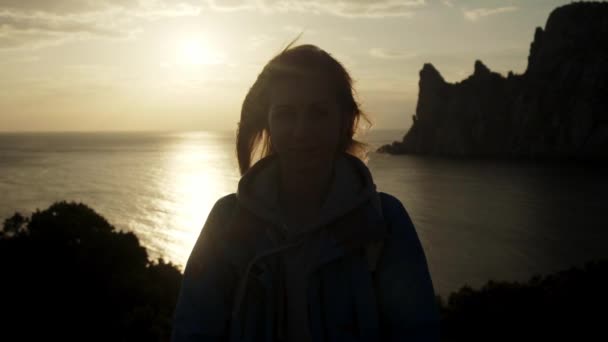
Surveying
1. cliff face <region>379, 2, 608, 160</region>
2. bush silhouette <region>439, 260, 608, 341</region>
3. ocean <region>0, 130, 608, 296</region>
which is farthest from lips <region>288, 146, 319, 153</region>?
cliff face <region>379, 2, 608, 160</region>

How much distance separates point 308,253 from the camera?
2.25 meters

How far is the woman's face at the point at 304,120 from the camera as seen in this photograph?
237cm

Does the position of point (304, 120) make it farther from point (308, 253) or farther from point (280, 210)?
point (308, 253)

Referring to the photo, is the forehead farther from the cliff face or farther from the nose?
the cliff face

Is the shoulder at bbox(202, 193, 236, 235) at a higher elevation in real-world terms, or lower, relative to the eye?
lower

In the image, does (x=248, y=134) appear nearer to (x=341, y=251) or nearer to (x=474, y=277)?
(x=341, y=251)

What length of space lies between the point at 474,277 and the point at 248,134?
42685mm

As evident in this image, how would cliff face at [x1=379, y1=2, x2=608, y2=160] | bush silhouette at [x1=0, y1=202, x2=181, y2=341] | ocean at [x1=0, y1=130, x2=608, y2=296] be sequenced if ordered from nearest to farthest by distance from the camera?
1. bush silhouette at [x1=0, y1=202, x2=181, y2=341]
2. ocean at [x1=0, y1=130, x2=608, y2=296]
3. cliff face at [x1=379, y1=2, x2=608, y2=160]

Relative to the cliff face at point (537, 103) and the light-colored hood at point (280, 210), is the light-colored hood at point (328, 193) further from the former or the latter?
the cliff face at point (537, 103)

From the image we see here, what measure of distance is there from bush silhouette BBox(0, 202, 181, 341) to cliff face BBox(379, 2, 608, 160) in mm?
112673

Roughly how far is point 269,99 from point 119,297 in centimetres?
2117

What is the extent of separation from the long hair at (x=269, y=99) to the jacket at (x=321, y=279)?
0.53 m

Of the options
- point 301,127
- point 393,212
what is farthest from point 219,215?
point 393,212

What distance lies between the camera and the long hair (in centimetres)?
244
